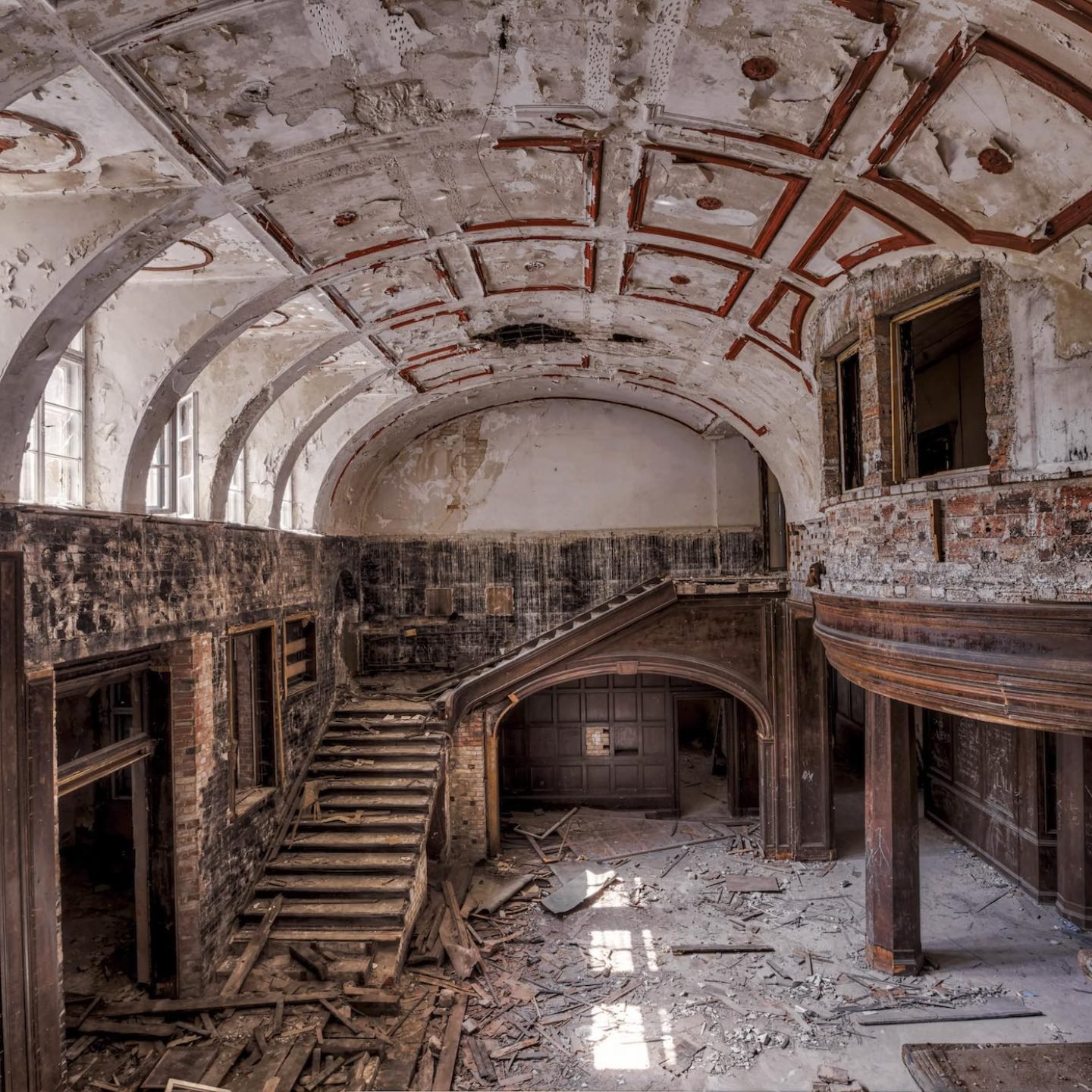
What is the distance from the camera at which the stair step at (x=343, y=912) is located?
915 cm

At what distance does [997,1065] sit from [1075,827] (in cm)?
406

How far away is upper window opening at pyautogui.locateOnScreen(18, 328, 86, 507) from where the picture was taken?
251 inches

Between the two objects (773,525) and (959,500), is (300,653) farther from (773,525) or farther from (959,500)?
(959,500)

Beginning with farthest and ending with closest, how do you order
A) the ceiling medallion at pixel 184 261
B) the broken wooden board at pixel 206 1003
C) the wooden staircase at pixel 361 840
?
the wooden staircase at pixel 361 840
the broken wooden board at pixel 206 1003
the ceiling medallion at pixel 184 261

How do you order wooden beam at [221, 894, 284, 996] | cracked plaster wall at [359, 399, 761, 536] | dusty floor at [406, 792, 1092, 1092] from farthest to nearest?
cracked plaster wall at [359, 399, 761, 536] → wooden beam at [221, 894, 284, 996] → dusty floor at [406, 792, 1092, 1092]

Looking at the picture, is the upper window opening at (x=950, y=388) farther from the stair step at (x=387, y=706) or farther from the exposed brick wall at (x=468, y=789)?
the stair step at (x=387, y=706)

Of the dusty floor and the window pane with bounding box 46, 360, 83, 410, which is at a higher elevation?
the window pane with bounding box 46, 360, 83, 410

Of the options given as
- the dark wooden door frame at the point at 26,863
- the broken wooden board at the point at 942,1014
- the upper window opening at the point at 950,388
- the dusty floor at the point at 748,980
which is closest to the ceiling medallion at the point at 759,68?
the upper window opening at the point at 950,388

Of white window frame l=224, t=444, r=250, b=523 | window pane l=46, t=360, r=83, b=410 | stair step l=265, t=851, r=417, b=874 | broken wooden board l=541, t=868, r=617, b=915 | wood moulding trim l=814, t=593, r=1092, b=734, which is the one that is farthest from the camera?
broken wooden board l=541, t=868, r=617, b=915

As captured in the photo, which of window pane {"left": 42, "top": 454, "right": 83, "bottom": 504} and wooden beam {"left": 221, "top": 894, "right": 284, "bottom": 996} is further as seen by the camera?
wooden beam {"left": 221, "top": 894, "right": 284, "bottom": 996}

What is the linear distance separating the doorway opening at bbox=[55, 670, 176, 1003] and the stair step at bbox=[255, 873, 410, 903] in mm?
1512

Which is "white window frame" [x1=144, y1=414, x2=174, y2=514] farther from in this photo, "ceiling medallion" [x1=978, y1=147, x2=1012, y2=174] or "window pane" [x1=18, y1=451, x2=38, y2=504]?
"ceiling medallion" [x1=978, y1=147, x2=1012, y2=174]

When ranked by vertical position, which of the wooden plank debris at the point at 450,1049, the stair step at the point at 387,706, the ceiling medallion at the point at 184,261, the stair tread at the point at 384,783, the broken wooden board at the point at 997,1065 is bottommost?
the wooden plank debris at the point at 450,1049

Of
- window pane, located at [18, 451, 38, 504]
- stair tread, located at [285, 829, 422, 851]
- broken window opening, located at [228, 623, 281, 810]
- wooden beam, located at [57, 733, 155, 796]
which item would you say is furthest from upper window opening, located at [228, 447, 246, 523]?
stair tread, located at [285, 829, 422, 851]
